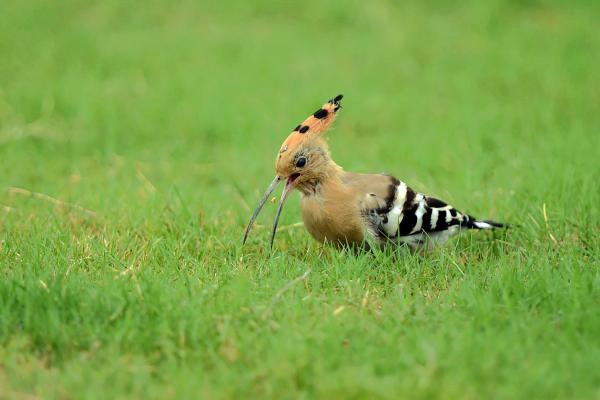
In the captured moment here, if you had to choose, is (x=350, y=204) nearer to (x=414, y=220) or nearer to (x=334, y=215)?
(x=334, y=215)

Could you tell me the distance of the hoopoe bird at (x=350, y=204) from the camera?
3.64 m

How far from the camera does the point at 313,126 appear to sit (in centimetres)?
376

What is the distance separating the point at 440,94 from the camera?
6969 mm

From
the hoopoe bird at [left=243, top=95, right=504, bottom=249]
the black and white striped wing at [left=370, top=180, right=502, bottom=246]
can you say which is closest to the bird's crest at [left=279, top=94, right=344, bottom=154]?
the hoopoe bird at [left=243, top=95, right=504, bottom=249]

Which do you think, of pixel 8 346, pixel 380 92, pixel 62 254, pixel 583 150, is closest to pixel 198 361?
pixel 8 346

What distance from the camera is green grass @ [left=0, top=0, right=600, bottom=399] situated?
2.59 metres

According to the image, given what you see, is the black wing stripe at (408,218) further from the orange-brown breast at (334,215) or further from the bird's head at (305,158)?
the bird's head at (305,158)

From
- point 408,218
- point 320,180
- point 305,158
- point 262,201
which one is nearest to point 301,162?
point 305,158

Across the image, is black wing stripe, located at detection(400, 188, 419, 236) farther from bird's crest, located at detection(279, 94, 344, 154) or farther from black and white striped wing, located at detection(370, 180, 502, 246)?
bird's crest, located at detection(279, 94, 344, 154)

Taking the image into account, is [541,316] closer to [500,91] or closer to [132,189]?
[132,189]

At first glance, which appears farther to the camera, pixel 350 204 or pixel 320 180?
pixel 320 180

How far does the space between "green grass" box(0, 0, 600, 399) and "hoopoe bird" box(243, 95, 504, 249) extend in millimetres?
128

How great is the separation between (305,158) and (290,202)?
1.00 meters

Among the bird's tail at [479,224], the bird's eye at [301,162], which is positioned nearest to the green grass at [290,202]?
the bird's tail at [479,224]
